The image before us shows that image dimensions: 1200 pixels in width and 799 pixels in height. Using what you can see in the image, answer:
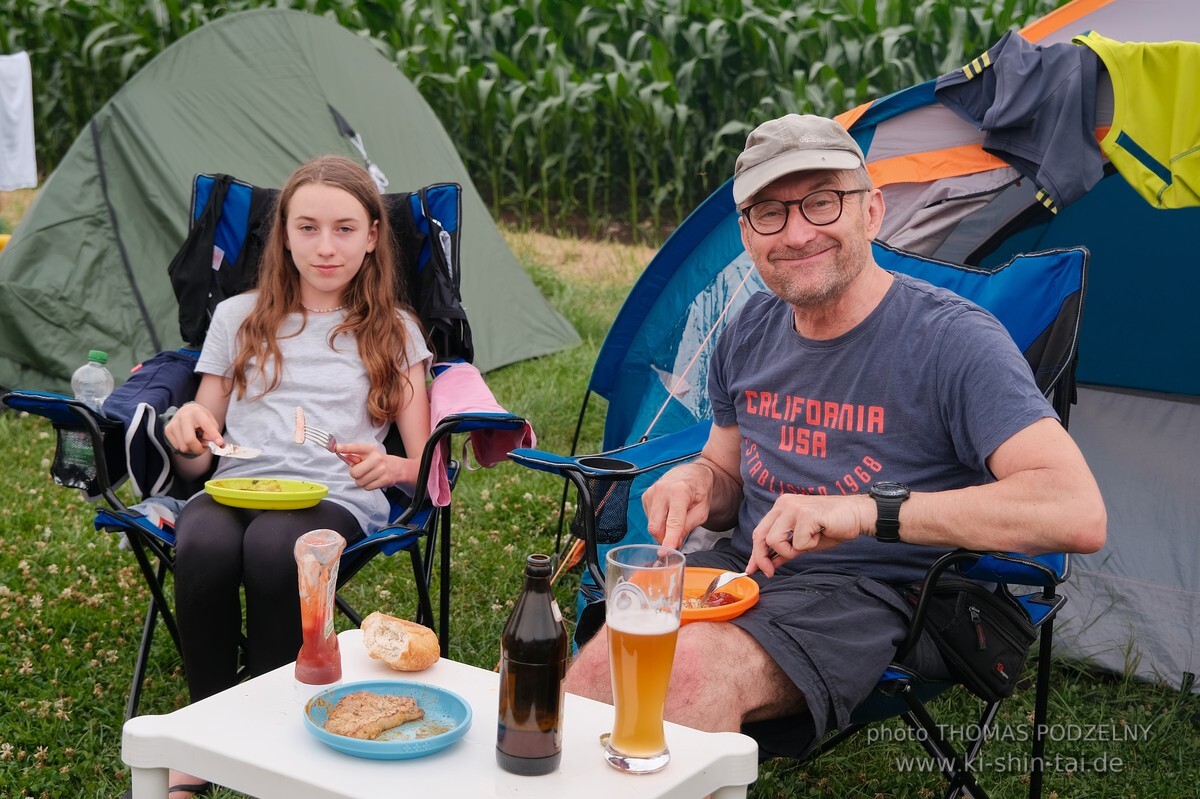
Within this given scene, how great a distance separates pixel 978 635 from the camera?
2293 mm

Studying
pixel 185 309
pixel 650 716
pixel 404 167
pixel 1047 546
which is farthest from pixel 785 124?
pixel 404 167

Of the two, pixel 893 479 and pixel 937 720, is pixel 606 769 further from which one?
pixel 937 720

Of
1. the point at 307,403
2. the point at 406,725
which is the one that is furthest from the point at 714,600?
the point at 307,403

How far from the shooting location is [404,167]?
5.96 metres

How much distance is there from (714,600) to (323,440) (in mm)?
1164

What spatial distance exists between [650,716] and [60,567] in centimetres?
284

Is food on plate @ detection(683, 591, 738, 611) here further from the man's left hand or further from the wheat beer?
the wheat beer

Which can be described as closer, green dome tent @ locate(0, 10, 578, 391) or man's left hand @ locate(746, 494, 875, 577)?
man's left hand @ locate(746, 494, 875, 577)

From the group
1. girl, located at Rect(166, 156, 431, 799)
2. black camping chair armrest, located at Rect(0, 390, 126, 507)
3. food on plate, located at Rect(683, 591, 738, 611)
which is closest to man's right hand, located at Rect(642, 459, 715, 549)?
food on plate, located at Rect(683, 591, 738, 611)

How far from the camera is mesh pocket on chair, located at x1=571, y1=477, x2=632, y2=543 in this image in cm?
260

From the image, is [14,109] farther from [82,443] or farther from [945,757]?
[945,757]

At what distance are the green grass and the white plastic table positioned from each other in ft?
3.61

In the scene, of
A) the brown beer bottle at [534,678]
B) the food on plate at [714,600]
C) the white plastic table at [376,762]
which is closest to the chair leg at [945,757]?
the food on plate at [714,600]

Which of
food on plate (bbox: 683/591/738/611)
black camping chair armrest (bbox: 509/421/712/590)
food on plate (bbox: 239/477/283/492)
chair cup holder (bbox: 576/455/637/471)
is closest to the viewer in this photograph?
food on plate (bbox: 683/591/738/611)
